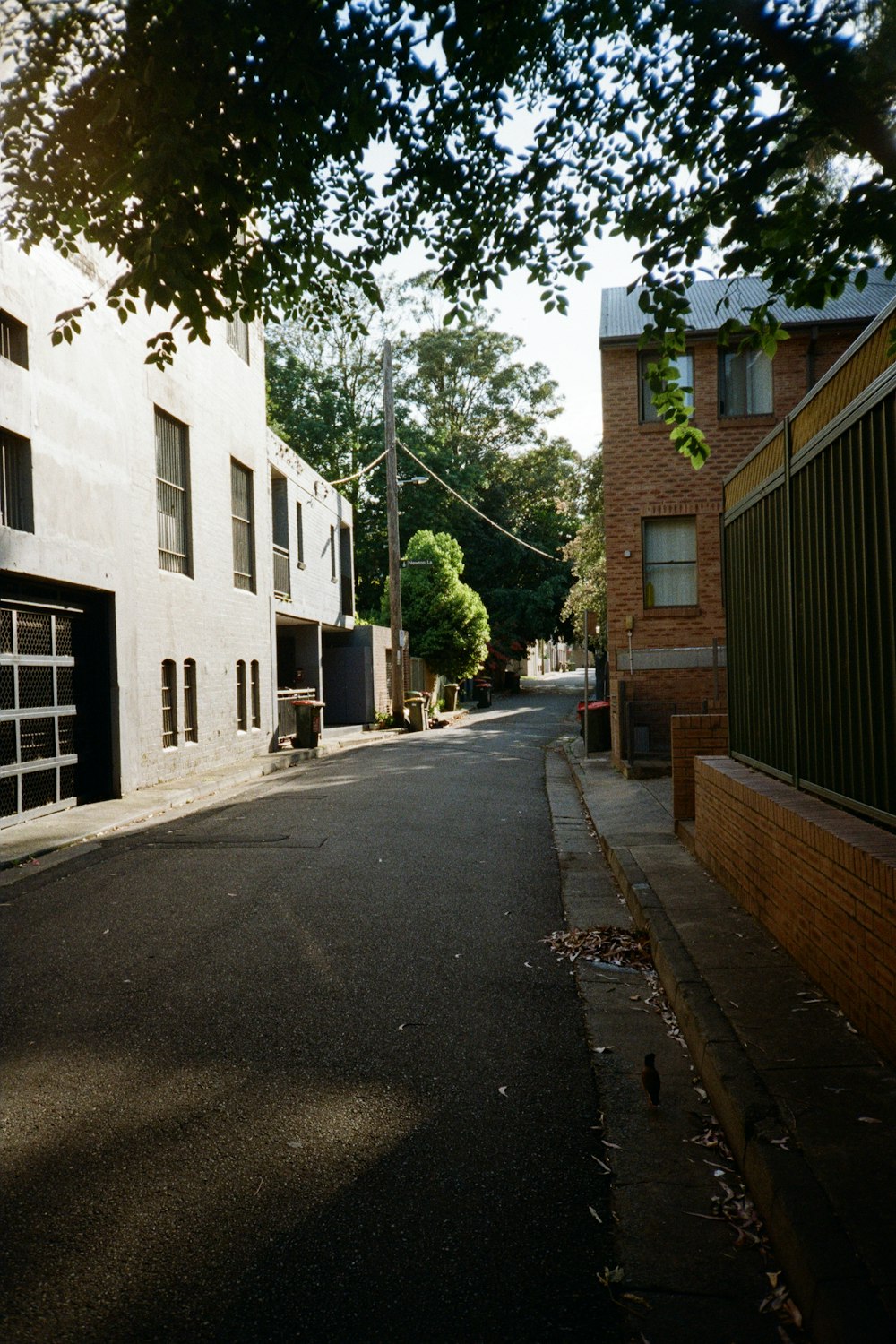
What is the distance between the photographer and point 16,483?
11711mm

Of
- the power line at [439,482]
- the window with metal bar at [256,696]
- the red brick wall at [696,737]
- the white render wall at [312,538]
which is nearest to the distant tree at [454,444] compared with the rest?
the power line at [439,482]

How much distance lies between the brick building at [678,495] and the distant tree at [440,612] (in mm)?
21076

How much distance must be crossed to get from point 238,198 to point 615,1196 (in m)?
4.84

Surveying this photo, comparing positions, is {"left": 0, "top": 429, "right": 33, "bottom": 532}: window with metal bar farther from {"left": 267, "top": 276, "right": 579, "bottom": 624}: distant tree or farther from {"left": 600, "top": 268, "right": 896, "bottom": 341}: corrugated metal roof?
{"left": 267, "top": 276, "right": 579, "bottom": 624}: distant tree

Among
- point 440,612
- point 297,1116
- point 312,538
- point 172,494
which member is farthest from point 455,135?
point 440,612

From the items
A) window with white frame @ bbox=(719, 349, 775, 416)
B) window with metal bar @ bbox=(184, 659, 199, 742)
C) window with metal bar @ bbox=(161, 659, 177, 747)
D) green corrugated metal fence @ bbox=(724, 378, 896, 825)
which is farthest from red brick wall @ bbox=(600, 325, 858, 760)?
green corrugated metal fence @ bbox=(724, 378, 896, 825)

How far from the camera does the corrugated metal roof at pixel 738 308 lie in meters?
19.0

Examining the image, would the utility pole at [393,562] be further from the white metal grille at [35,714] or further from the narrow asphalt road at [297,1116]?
the narrow asphalt road at [297,1116]

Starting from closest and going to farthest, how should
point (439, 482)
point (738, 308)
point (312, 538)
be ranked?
point (738, 308)
point (312, 538)
point (439, 482)

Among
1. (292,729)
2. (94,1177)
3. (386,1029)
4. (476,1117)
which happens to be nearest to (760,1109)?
(476,1117)

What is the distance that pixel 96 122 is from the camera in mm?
5102

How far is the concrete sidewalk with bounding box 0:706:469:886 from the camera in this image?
10.2m

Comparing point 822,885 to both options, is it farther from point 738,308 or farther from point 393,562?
point 393,562

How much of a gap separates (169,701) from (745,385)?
1207cm
